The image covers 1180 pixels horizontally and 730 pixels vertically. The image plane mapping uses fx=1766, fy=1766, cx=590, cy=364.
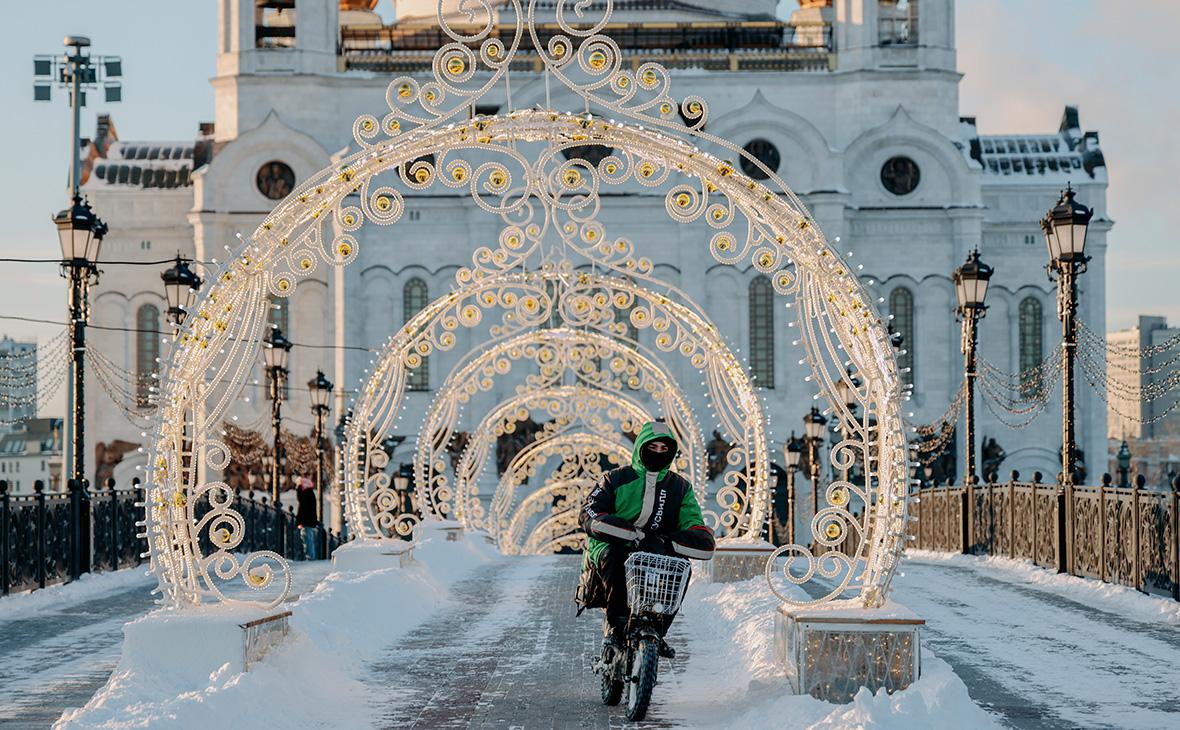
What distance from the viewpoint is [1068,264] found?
834 inches

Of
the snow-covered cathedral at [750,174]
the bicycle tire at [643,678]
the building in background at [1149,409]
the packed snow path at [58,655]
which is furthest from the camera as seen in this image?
the building in background at [1149,409]

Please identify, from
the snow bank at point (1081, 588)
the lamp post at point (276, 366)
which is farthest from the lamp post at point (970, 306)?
the lamp post at point (276, 366)

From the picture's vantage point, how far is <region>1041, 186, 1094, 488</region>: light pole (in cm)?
2083

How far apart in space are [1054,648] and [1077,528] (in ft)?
23.1

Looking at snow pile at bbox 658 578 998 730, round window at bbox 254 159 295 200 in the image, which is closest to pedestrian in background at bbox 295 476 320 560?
snow pile at bbox 658 578 998 730

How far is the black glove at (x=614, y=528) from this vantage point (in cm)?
1054

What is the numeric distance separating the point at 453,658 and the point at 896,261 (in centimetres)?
4751

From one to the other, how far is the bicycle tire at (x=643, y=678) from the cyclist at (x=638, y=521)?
0.26 metres

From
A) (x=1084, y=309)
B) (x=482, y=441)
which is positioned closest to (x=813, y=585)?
(x=482, y=441)

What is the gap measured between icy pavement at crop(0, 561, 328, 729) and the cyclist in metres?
3.45

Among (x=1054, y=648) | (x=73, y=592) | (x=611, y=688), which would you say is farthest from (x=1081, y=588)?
(x=73, y=592)

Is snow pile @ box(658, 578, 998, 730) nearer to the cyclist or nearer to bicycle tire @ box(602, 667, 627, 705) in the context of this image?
bicycle tire @ box(602, 667, 627, 705)

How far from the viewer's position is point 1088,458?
60969 millimetres

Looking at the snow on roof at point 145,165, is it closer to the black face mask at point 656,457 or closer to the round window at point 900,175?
the round window at point 900,175
